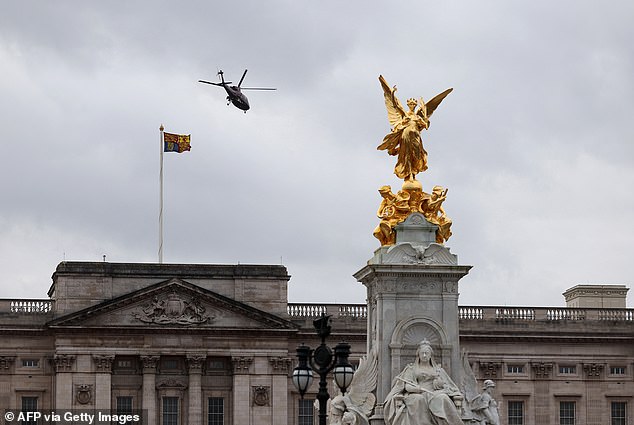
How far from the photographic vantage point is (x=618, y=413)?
356 feet

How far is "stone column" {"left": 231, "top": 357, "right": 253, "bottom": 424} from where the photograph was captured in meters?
105

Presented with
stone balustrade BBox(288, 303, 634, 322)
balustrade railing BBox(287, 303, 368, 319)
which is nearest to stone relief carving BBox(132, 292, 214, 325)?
balustrade railing BBox(287, 303, 368, 319)

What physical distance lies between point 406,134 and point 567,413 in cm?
5882

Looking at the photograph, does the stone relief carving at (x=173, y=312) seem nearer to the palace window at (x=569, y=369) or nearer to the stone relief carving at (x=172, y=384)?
the stone relief carving at (x=172, y=384)

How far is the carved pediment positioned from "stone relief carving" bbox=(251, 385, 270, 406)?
130 inches

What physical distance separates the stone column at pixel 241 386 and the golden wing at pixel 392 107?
54.1 m

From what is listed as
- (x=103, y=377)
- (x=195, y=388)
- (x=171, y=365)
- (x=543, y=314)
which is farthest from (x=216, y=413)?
(x=543, y=314)

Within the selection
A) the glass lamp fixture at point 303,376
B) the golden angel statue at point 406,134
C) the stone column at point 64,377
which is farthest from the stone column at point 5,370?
the glass lamp fixture at point 303,376

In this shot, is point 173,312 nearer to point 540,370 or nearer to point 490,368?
point 490,368

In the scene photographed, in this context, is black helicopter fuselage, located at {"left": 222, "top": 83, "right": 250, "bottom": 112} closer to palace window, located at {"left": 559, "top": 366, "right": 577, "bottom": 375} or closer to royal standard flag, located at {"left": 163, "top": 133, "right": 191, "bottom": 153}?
royal standard flag, located at {"left": 163, "top": 133, "right": 191, "bottom": 153}

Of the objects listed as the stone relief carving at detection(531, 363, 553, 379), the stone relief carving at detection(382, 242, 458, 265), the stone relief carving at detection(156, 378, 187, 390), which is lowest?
the stone relief carving at detection(382, 242, 458, 265)

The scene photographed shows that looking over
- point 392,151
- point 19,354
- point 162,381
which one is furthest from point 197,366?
point 392,151

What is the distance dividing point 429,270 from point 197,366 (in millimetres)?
55600

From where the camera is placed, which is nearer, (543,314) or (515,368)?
(515,368)
